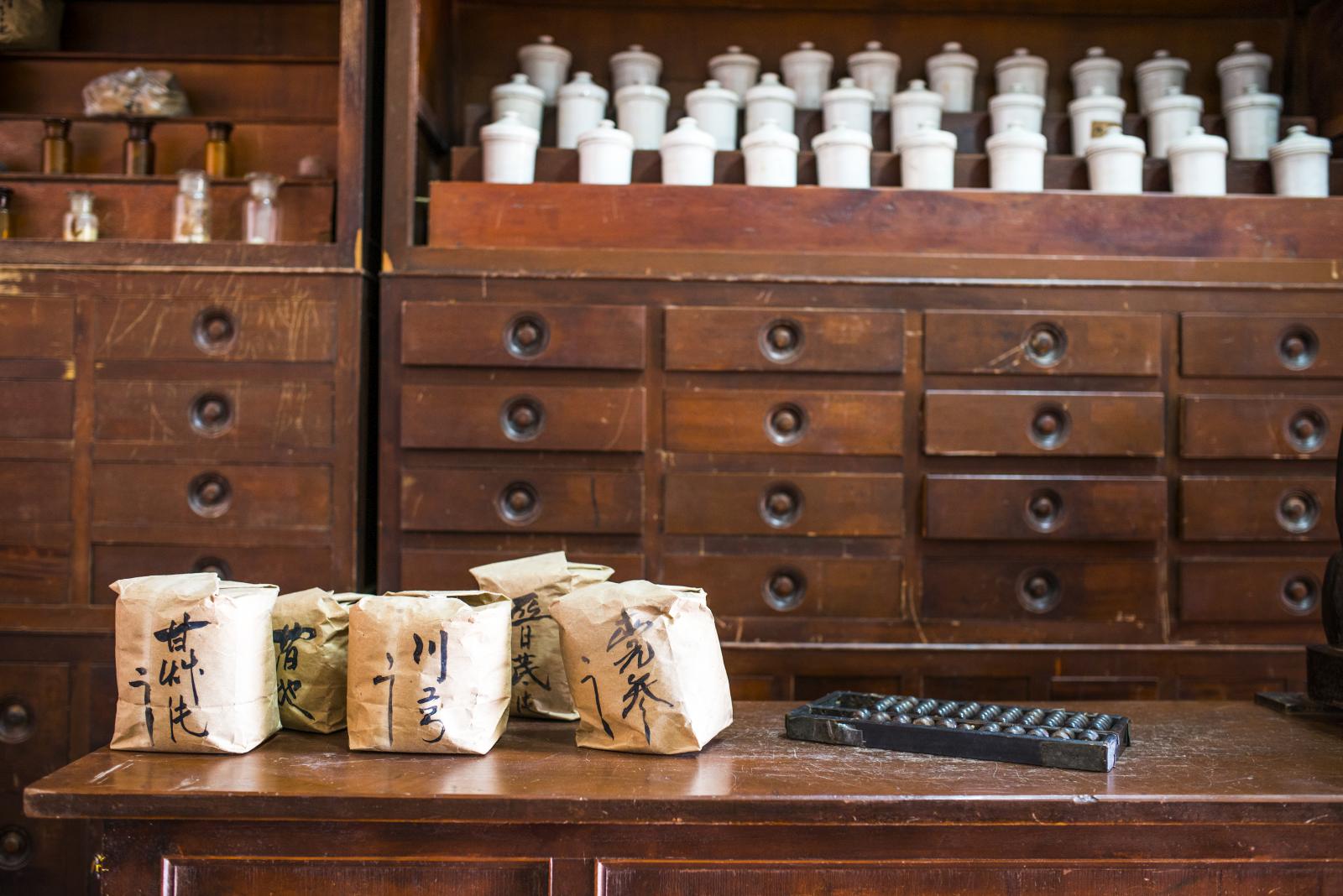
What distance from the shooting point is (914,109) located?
241 cm

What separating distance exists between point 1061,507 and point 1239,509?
0.35 meters

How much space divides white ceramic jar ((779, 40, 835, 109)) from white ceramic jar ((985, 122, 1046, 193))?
→ 447 millimetres

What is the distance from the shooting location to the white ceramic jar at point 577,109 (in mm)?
2404

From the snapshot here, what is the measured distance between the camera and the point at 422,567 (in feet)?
7.07

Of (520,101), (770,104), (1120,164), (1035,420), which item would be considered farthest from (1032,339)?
(520,101)

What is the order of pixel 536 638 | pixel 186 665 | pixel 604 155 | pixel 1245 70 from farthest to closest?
pixel 1245 70, pixel 604 155, pixel 536 638, pixel 186 665

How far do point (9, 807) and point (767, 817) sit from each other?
177 centimetres

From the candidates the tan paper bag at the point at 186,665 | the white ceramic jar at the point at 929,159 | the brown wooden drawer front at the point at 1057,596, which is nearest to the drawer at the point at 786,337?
the white ceramic jar at the point at 929,159

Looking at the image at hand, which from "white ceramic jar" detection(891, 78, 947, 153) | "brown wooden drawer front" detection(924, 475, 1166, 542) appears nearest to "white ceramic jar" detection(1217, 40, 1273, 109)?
"white ceramic jar" detection(891, 78, 947, 153)

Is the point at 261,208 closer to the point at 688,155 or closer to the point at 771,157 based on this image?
the point at 688,155

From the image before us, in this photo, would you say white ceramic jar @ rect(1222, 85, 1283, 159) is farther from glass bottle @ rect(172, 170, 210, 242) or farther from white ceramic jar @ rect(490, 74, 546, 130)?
glass bottle @ rect(172, 170, 210, 242)

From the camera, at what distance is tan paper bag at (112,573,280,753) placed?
3.78ft

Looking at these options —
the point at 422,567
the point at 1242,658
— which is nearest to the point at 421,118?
the point at 422,567

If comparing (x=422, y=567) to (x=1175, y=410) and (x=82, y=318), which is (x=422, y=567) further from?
(x=1175, y=410)
